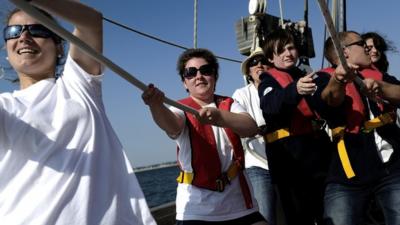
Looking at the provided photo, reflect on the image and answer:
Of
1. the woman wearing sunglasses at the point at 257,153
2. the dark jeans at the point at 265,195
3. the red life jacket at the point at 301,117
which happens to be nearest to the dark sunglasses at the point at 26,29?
the red life jacket at the point at 301,117

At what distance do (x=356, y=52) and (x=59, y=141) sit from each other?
1.81 metres

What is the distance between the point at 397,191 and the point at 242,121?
87 centimetres

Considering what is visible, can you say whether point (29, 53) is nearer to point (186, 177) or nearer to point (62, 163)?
point (62, 163)

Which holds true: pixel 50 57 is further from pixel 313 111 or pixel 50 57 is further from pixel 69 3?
pixel 313 111

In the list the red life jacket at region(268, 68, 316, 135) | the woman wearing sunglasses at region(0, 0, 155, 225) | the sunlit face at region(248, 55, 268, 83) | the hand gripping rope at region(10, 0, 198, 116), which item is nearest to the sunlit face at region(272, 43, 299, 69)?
the red life jacket at region(268, 68, 316, 135)

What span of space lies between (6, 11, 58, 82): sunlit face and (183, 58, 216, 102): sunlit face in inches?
37.2

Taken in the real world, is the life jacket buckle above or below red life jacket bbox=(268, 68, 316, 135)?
below

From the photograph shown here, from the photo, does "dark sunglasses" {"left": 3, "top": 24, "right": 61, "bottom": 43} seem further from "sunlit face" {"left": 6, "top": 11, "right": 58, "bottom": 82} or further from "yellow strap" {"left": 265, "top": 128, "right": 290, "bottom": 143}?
"yellow strap" {"left": 265, "top": 128, "right": 290, "bottom": 143}

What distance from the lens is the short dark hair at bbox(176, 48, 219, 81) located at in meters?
2.45

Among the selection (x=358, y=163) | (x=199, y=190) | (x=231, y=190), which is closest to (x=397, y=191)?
(x=358, y=163)

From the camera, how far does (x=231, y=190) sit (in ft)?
7.45

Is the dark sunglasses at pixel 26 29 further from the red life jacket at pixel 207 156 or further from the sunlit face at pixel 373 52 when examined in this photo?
the sunlit face at pixel 373 52

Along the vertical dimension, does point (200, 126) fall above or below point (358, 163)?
above

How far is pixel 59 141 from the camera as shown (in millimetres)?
1412
